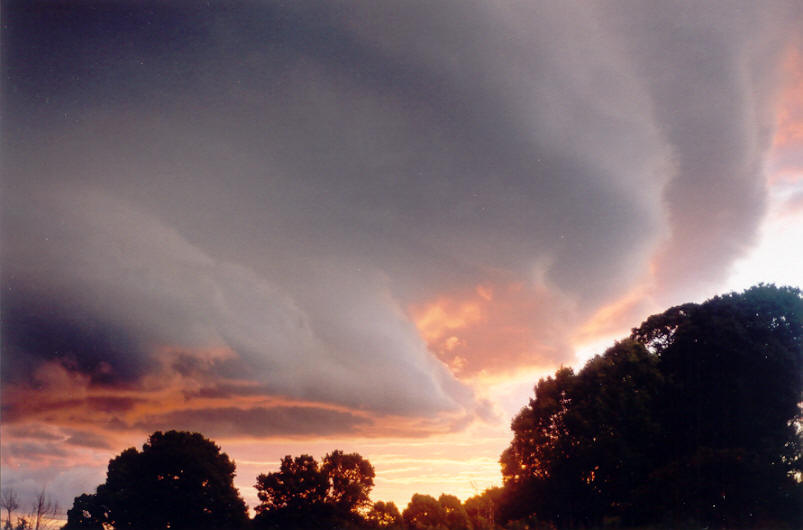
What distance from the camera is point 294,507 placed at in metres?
82.3

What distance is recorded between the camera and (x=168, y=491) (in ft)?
244

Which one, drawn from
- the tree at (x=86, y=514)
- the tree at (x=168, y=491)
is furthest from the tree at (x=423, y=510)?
the tree at (x=86, y=514)

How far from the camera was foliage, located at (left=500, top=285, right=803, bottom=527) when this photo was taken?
42.4 meters

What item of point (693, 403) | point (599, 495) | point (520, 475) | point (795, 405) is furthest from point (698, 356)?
point (520, 475)

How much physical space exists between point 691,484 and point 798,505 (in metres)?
9.64

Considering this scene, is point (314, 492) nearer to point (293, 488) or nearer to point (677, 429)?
point (293, 488)

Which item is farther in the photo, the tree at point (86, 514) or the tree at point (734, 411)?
the tree at point (86, 514)

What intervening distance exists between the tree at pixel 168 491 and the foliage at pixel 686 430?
47.4m

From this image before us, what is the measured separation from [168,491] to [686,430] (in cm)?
7117

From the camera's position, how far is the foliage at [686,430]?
42406 millimetres

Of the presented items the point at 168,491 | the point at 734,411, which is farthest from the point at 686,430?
the point at 168,491

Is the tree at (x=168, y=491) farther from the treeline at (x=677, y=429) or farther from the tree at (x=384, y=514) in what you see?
the treeline at (x=677, y=429)

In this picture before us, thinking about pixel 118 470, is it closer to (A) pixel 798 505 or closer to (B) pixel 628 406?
(B) pixel 628 406

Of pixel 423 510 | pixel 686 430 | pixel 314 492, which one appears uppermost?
pixel 686 430
